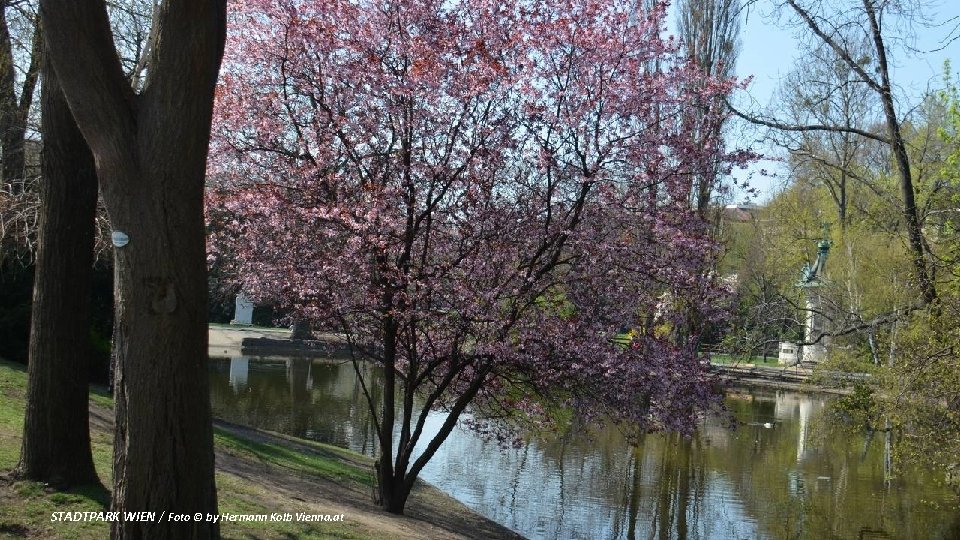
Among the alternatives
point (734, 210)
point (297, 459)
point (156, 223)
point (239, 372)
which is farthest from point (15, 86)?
point (734, 210)

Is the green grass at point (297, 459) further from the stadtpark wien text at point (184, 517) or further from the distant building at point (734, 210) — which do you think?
the distant building at point (734, 210)

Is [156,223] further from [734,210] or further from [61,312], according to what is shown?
[734,210]

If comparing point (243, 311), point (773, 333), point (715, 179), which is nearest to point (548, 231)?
point (715, 179)

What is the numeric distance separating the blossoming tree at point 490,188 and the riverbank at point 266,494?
2.04 meters

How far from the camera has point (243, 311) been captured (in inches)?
2109

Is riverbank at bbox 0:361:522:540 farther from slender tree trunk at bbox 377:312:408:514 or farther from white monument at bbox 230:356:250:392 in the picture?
white monument at bbox 230:356:250:392

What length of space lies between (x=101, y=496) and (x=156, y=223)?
2.97 meters

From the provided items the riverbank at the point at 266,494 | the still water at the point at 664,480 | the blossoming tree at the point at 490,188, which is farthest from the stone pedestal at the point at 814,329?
the riverbank at the point at 266,494

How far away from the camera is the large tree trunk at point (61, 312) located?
6.93 m

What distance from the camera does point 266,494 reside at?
358 inches

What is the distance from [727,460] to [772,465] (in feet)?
3.31

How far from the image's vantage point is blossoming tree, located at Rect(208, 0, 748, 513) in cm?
975

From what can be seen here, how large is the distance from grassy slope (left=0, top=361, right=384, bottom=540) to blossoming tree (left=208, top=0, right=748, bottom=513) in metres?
2.34

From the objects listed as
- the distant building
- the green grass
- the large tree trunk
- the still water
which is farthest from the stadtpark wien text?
Answer: the distant building
